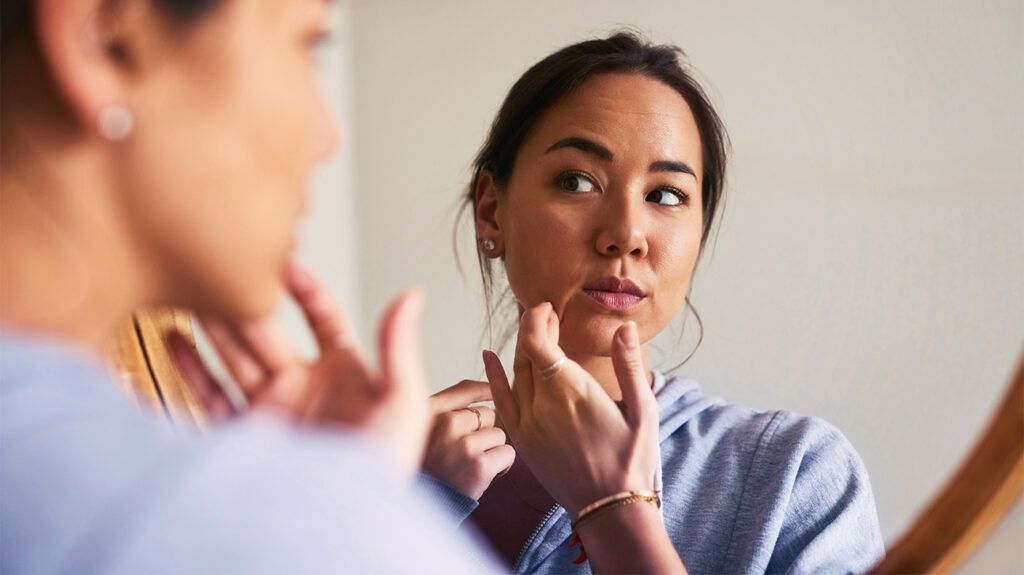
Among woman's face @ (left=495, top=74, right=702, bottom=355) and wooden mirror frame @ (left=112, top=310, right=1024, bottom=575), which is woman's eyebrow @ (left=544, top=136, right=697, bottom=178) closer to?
woman's face @ (left=495, top=74, right=702, bottom=355)

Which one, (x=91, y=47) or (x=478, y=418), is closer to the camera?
(x=91, y=47)

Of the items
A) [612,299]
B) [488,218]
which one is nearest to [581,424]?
[612,299]

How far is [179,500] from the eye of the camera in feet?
0.73

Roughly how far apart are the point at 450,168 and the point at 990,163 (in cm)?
47

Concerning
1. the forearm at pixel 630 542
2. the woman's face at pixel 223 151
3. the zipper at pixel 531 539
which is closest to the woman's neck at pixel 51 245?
the woman's face at pixel 223 151

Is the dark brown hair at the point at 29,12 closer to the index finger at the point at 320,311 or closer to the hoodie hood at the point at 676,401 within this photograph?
the index finger at the point at 320,311

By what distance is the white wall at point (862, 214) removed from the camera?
1.99ft

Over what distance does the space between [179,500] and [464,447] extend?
1.32ft

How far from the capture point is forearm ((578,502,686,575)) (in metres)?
0.47

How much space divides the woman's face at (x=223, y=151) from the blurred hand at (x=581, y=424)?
0.26m

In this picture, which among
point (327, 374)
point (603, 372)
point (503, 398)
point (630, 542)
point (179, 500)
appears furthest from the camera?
point (603, 372)

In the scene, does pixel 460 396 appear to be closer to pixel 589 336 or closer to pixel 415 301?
pixel 589 336

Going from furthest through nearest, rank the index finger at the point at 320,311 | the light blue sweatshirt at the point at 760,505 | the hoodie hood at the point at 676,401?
the hoodie hood at the point at 676,401 < the light blue sweatshirt at the point at 760,505 < the index finger at the point at 320,311

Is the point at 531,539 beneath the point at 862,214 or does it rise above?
beneath
